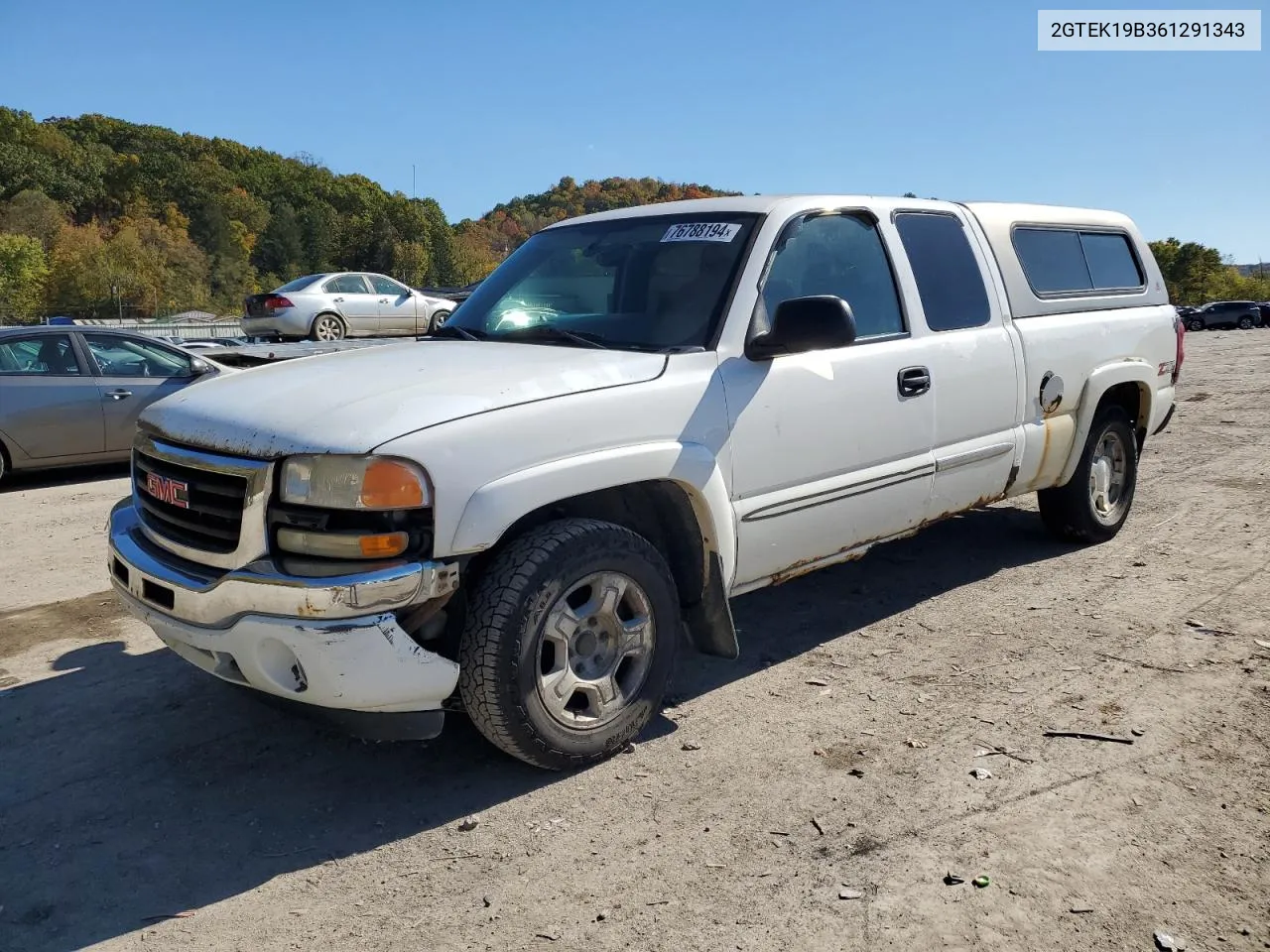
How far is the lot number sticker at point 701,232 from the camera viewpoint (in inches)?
158

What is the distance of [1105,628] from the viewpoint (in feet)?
15.0

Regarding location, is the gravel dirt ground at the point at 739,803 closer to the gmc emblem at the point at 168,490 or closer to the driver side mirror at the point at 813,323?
the gmc emblem at the point at 168,490

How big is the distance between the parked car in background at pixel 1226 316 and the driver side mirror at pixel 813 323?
2350 inches

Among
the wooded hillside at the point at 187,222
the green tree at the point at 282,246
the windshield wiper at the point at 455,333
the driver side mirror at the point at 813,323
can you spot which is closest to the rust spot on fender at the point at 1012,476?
the driver side mirror at the point at 813,323

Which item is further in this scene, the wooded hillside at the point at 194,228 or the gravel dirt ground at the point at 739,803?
the wooded hillside at the point at 194,228

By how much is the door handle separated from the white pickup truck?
0.01 metres

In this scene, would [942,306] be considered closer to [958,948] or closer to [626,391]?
[626,391]

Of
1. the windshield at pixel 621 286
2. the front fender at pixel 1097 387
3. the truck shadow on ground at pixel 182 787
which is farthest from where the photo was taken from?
the front fender at pixel 1097 387

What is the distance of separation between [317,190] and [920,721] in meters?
141

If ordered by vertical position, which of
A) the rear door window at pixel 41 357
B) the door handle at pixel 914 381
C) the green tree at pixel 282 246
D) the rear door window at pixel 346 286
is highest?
the green tree at pixel 282 246

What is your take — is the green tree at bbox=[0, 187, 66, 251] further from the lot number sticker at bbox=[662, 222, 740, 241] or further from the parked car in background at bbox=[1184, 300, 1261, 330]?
the lot number sticker at bbox=[662, 222, 740, 241]

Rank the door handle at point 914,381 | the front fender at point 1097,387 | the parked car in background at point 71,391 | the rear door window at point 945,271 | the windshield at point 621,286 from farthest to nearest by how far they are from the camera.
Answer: the parked car in background at point 71,391
the front fender at point 1097,387
the rear door window at point 945,271
the door handle at point 914,381
the windshield at point 621,286

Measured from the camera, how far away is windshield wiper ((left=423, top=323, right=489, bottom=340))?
430 centimetres

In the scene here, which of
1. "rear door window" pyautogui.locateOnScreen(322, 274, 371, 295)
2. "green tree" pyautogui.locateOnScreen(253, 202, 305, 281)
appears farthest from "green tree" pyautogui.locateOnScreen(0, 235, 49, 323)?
"rear door window" pyautogui.locateOnScreen(322, 274, 371, 295)
